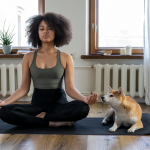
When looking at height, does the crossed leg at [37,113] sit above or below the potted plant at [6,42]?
below

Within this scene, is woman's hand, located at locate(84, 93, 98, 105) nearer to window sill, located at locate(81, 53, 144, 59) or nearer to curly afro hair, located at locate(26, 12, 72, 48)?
curly afro hair, located at locate(26, 12, 72, 48)

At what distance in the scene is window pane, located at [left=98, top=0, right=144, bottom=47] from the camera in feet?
10.2

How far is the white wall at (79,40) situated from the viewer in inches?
118

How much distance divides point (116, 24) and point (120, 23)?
6cm

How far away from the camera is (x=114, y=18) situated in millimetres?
3145

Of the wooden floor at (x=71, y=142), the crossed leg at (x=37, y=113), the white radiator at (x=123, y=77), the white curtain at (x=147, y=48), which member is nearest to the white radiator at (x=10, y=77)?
the white radiator at (x=123, y=77)

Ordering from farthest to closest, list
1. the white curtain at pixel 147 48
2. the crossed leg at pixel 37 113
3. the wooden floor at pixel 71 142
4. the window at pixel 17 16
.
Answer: the window at pixel 17 16 → the white curtain at pixel 147 48 → the crossed leg at pixel 37 113 → the wooden floor at pixel 71 142

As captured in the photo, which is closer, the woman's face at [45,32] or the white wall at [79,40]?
the woman's face at [45,32]

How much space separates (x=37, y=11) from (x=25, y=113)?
73.4 inches

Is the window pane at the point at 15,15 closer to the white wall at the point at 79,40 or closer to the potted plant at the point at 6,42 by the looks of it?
the potted plant at the point at 6,42

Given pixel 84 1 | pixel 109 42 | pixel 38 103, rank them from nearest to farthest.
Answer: pixel 38 103, pixel 84 1, pixel 109 42

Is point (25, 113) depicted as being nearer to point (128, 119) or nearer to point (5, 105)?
point (5, 105)

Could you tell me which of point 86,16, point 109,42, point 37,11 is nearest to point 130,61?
point 109,42

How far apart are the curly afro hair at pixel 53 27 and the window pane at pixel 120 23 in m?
1.25
